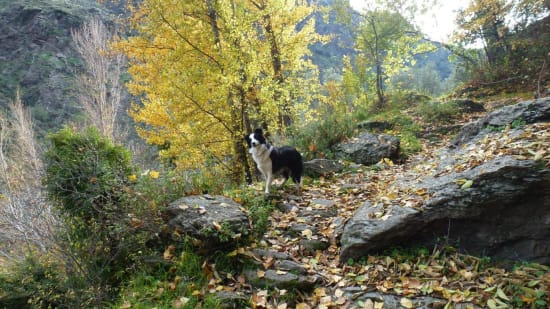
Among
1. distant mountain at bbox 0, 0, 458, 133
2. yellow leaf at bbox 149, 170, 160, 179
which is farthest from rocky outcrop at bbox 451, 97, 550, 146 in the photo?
distant mountain at bbox 0, 0, 458, 133

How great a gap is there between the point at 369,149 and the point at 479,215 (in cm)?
454

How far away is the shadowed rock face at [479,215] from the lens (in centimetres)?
303

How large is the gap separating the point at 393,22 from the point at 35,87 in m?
27.1

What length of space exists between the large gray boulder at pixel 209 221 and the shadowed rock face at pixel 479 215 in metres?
1.39

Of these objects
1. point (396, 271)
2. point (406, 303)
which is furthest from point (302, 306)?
point (396, 271)

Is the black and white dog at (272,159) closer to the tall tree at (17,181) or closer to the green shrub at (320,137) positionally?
the green shrub at (320,137)

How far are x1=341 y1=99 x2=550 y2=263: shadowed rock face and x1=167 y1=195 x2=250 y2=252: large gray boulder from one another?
139cm

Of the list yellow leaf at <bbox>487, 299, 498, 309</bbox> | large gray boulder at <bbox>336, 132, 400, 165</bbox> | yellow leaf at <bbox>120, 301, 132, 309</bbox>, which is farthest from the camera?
large gray boulder at <bbox>336, 132, 400, 165</bbox>

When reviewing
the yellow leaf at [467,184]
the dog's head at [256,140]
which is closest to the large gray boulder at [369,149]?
the dog's head at [256,140]

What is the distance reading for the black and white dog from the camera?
5.38 metres

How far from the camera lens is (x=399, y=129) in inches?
397

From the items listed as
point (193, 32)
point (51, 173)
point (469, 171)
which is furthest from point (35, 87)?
point (469, 171)

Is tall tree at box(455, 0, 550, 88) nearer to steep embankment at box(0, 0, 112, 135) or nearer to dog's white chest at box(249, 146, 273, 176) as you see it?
dog's white chest at box(249, 146, 273, 176)

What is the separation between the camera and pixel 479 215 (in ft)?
10.7
